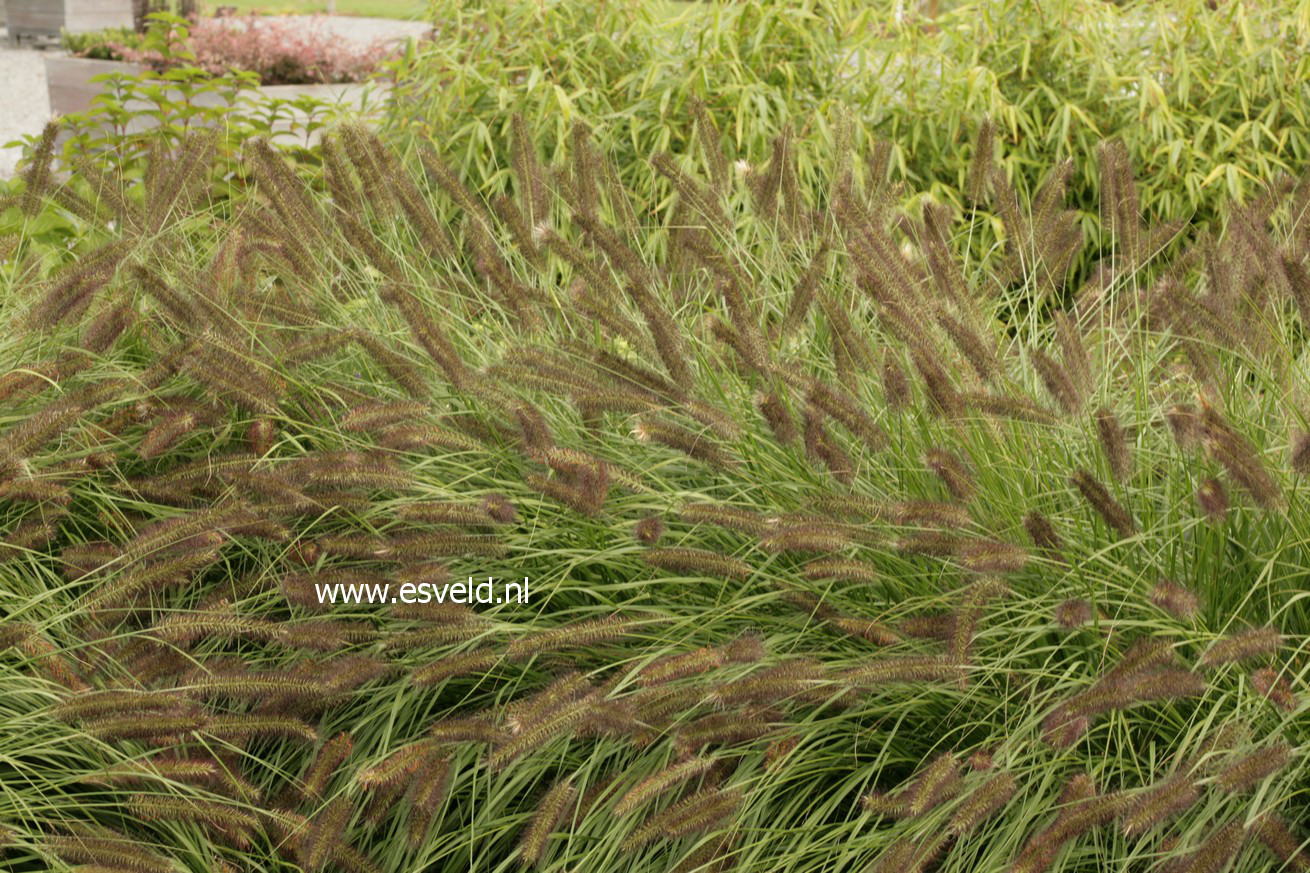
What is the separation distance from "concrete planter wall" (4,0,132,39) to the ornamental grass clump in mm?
14137

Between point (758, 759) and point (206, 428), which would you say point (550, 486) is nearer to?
point (758, 759)

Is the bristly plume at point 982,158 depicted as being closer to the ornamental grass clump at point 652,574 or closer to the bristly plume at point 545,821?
the ornamental grass clump at point 652,574

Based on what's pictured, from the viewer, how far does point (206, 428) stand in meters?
2.76

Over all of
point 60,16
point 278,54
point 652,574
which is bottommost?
point 60,16

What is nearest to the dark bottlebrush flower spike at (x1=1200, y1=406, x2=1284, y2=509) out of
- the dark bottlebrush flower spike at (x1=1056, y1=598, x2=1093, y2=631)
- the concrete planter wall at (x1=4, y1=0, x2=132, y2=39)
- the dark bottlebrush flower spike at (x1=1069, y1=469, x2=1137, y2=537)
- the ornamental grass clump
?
the ornamental grass clump

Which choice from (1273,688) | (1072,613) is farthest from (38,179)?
(1273,688)

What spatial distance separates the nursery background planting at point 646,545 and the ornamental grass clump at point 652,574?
0.4 inches

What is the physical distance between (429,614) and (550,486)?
0.26 meters

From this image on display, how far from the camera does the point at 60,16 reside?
16.8 m

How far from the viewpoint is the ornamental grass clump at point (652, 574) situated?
1946 mm

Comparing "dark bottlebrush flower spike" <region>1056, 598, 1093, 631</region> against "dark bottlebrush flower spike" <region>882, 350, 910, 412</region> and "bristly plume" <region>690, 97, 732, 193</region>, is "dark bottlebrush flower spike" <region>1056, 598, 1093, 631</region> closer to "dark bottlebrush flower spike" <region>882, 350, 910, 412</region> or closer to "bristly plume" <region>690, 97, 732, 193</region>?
"dark bottlebrush flower spike" <region>882, 350, 910, 412</region>

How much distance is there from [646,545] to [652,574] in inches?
2.1

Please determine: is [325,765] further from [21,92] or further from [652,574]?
[21,92]

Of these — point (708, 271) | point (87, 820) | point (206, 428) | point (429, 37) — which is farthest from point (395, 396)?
point (429, 37)
